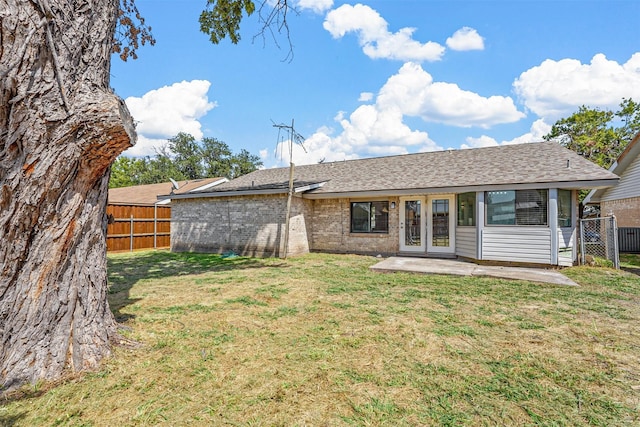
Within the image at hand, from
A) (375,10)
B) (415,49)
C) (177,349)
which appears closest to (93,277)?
(177,349)

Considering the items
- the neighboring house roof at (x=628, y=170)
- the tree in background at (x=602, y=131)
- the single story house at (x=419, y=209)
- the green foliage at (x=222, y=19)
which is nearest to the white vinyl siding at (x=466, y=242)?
the single story house at (x=419, y=209)

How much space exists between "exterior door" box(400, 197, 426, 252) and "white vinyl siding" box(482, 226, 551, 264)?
7.22ft

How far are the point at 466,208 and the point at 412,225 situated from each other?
6.39 feet

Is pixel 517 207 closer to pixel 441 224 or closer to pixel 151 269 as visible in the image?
pixel 441 224

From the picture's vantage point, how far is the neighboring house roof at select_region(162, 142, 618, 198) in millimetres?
8594

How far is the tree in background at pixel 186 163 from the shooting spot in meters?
39.1

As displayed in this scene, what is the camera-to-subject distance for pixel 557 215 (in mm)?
8461

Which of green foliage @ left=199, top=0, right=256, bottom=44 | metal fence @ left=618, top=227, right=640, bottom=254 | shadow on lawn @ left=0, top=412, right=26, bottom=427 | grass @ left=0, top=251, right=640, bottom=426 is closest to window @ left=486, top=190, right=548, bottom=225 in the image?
grass @ left=0, top=251, right=640, bottom=426

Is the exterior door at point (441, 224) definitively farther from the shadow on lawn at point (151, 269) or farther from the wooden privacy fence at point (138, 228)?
the wooden privacy fence at point (138, 228)

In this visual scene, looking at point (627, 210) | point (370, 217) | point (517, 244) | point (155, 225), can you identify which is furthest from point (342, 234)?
point (627, 210)

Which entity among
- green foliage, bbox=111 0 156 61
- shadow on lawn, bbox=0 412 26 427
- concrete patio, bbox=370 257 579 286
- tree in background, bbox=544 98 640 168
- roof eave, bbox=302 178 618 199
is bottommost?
shadow on lawn, bbox=0 412 26 427

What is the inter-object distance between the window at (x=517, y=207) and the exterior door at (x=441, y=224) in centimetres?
137

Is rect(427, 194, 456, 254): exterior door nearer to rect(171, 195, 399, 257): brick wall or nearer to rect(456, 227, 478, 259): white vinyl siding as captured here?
rect(456, 227, 478, 259): white vinyl siding

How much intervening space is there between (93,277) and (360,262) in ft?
25.7
